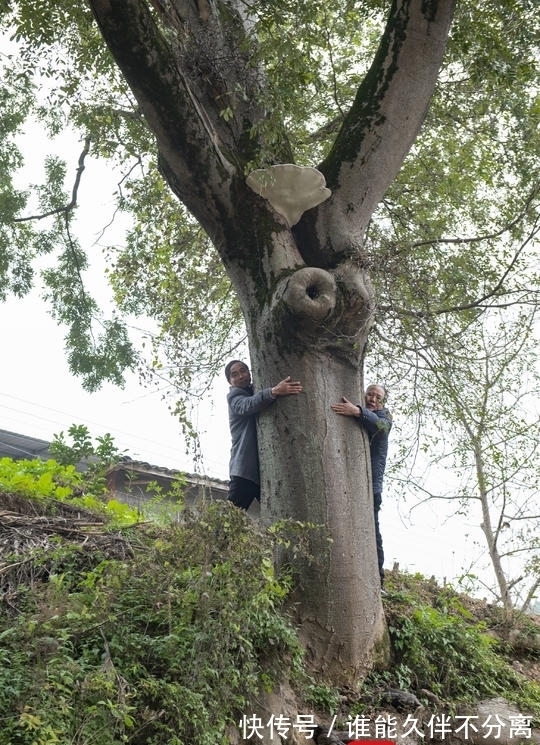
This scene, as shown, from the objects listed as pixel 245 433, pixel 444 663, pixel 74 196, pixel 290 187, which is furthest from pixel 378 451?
pixel 74 196

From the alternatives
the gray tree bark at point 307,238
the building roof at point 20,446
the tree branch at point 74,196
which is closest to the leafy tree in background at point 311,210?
the gray tree bark at point 307,238

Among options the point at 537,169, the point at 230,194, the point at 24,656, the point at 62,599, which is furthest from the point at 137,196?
the point at 24,656

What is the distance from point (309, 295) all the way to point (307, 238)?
690mm

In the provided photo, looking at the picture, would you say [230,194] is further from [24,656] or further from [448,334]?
[24,656]

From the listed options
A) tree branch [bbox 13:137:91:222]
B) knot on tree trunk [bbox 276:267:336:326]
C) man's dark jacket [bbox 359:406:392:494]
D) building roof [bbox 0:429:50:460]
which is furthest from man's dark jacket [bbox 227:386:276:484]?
building roof [bbox 0:429:50:460]

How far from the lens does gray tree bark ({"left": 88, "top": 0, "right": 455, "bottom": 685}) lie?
213 inches

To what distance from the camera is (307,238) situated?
632 centimetres

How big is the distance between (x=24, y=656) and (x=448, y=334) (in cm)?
420

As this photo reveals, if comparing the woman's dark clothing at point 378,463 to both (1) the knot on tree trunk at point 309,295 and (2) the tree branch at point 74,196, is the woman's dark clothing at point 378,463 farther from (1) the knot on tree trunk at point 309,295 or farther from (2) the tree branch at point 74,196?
(2) the tree branch at point 74,196

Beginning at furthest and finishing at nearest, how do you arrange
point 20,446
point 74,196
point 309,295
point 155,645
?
point 20,446 → point 74,196 → point 309,295 → point 155,645

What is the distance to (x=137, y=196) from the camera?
8930mm

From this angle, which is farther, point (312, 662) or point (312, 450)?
point (312, 450)

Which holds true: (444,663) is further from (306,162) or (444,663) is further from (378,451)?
(306,162)

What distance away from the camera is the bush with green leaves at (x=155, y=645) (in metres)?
3.58
